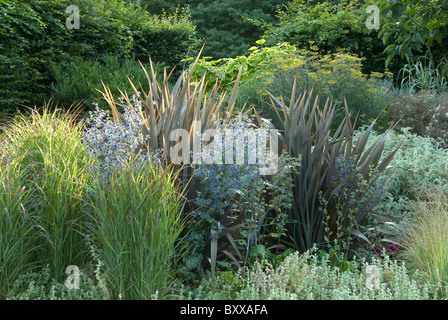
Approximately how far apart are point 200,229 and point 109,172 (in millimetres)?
678

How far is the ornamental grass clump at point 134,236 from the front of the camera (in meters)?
2.44

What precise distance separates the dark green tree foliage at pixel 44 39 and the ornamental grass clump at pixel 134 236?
14.6ft

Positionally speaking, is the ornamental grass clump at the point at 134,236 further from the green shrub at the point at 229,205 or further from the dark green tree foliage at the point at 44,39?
the dark green tree foliage at the point at 44,39

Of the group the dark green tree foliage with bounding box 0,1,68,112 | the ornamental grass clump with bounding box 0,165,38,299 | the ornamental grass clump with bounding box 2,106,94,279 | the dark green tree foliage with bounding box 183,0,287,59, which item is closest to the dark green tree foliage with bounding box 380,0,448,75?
the ornamental grass clump with bounding box 2,106,94,279

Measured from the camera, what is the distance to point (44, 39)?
289 inches

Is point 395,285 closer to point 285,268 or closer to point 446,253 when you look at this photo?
point 446,253

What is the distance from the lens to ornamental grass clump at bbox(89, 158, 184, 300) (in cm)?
244

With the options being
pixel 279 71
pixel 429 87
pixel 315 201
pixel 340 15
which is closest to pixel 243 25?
pixel 340 15

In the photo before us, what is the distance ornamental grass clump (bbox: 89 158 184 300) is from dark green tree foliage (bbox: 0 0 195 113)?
444cm

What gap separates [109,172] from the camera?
2.89 m

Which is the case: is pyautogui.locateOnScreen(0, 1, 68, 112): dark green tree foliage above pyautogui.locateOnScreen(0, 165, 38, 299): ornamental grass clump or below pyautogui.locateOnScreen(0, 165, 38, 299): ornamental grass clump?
above

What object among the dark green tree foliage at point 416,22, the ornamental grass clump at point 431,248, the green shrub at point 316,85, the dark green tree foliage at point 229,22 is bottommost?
the ornamental grass clump at point 431,248

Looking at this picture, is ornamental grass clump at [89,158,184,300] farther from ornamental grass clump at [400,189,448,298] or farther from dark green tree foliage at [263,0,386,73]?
dark green tree foliage at [263,0,386,73]

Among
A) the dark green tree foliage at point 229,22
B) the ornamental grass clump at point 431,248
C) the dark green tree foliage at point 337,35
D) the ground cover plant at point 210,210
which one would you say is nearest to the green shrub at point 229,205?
the ground cover plant at point 210,210
